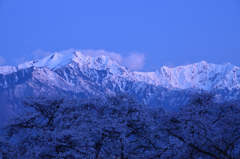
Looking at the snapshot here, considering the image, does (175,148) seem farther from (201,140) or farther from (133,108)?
(133,108)

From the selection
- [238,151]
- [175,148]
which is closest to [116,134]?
[175,148]

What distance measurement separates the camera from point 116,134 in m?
33.2

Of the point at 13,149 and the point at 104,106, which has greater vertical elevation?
the point at 104,106

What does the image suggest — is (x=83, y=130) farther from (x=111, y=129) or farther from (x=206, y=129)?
(x=206, y=129)

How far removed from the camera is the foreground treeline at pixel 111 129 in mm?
26906

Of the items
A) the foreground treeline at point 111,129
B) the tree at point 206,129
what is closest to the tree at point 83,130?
the foreground treeline at point 111,129

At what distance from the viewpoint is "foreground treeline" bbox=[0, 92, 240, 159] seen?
88.3ft

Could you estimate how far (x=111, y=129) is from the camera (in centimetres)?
3195

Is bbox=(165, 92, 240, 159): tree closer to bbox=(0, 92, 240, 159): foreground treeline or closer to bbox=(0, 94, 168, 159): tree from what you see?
bbox=(0, 92, 240, 159): foreground treeline

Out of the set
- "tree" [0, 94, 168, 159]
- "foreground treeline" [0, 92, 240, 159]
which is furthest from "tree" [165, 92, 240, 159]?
"tree" [0, 94, 168, 159]

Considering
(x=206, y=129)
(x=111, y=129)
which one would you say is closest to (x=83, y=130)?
(x=111, y=129)

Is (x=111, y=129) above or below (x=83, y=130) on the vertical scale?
above

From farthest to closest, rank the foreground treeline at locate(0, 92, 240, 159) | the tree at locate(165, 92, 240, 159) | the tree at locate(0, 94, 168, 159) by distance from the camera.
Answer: the tree at locate(0, 94, 168, 159) → the foreground treeline at locate(0, 92, 240, 159) → the tree at locate(165, 92, 240, 159)

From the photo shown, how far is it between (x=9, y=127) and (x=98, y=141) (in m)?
12.7
